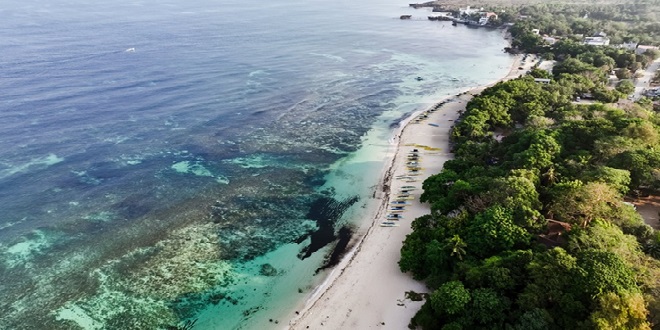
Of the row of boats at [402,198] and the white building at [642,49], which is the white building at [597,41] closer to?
the white building at [642,49]

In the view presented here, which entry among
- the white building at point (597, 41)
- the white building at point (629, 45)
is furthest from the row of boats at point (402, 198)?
the white building at point (629, 45)

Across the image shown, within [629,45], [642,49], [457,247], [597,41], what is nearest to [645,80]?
[642,49]

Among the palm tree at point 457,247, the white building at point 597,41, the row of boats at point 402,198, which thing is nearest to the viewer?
the palm tree at point 457,247

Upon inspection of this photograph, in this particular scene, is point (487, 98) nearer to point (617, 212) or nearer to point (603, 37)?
point (617, 212)

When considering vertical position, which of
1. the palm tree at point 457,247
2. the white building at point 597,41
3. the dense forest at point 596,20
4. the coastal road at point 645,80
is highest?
the dense forest at point 596,20

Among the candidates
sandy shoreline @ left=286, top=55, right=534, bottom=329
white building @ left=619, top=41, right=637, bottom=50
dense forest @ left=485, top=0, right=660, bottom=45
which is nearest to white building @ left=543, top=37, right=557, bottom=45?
dense forest @ left=485, top=0, right=660, bottom=45
